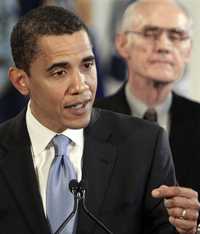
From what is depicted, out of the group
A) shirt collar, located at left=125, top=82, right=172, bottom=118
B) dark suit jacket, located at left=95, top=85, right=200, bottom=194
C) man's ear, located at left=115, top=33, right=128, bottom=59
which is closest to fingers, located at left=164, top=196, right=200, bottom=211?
dark suit jacket, located at left=95, top=85, right=200, bottom=194

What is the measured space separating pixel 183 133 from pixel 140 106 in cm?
27

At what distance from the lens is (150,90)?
122 inches

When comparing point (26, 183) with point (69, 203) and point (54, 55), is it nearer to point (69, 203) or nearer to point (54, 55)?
point (69, 203)

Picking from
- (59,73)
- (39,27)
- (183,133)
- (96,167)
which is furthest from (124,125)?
(183,133)

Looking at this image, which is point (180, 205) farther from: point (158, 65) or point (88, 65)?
point (158, 65)

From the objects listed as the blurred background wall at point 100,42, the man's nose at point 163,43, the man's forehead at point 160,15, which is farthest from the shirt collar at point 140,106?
the blurred background wall at point 100,42

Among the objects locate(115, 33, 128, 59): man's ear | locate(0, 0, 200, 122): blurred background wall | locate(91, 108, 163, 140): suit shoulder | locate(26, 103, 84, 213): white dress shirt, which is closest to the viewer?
locate(26, 103, 84, 213): white dress shirt

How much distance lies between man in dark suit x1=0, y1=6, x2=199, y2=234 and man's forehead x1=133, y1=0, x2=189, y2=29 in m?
1.20

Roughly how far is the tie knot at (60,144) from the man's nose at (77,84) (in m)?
0.17

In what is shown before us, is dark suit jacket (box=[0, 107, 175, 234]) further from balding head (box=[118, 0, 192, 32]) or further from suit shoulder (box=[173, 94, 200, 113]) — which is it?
balding head (box=[118, 0, 192, 32])

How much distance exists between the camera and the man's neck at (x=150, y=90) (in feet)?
10.2

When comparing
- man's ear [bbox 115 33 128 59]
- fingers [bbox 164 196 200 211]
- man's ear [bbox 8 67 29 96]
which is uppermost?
man's ear [bbox 8 67 29 96]

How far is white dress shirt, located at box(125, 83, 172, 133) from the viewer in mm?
3012

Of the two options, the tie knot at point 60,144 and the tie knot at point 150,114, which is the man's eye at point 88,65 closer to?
the tie knot at point 60,144
